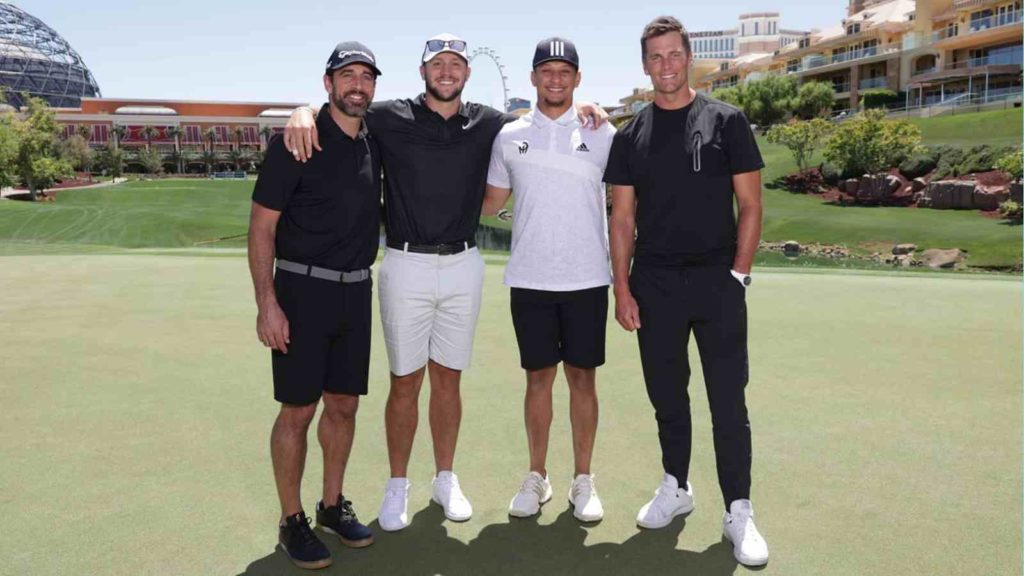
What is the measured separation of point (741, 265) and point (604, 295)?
86 centimetres

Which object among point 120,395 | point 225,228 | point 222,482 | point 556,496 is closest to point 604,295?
point 556,496

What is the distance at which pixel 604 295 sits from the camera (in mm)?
5094

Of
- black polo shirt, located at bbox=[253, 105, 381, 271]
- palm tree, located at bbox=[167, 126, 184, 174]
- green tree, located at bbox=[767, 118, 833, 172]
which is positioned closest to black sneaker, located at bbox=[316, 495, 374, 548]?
black polo shirt, located at bbox=[253, 105, 381, 271]

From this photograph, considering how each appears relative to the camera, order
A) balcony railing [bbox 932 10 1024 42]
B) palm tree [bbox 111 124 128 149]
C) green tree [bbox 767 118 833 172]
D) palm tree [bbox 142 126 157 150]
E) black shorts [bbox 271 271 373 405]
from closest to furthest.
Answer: black shorts [bbox 271 271 373 405]
green tree [bbox 767 118 833 172]
balcony railing [bbox 932 10 1024 42]
palm tree [bbox 111 124 128 149]
palm tree [bbox 142 126 157 150]

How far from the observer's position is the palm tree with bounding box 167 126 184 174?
4747 inches

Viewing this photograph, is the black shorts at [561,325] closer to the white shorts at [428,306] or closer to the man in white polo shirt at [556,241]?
the man in white polo shirt at [556,241]

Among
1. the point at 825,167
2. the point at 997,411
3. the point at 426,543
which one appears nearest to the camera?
the point at 426,543

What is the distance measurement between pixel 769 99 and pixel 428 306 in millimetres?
84152

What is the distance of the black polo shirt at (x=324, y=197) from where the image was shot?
14.1ft

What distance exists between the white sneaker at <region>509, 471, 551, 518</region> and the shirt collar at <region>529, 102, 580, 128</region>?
6.51 feet

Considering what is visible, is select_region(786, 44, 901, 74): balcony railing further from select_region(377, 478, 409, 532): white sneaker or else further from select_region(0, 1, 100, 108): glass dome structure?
select_region(0, 1, 100, 108): glass dome structure

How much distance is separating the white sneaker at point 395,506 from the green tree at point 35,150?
223 feet

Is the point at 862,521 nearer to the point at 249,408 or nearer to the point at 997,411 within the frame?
the point at 997,411

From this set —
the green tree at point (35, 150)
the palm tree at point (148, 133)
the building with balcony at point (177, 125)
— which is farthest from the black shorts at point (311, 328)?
the palm tree at point (148, 133)
